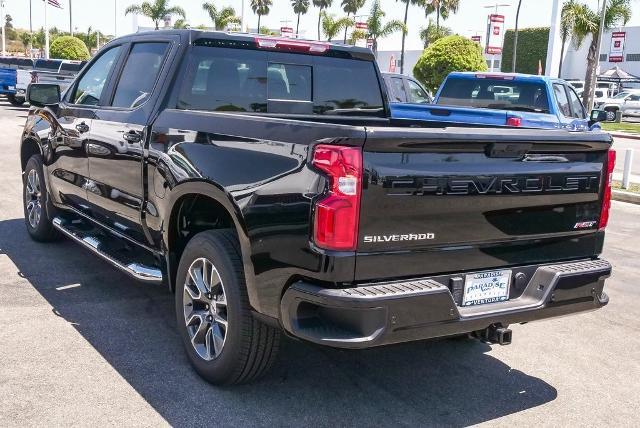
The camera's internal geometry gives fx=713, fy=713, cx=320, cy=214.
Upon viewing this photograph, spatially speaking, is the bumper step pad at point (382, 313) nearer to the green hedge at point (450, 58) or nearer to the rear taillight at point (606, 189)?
the rear taillight at point (606, 189)

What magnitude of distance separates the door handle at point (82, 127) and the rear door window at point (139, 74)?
36cm

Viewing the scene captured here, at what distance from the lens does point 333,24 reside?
57219mm

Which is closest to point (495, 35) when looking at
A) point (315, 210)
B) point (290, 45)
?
point (290, 45)

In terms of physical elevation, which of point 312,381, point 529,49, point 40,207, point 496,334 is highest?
point 529,49

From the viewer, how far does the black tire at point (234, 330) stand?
373cm

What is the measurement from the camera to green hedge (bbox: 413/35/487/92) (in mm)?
29344

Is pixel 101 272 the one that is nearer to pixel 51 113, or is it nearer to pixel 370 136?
pixel 51 113

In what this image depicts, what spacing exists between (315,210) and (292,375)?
4.61 ft

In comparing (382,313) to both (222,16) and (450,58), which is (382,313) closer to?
(450,58)

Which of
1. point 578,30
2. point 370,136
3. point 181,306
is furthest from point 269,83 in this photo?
point 578,30

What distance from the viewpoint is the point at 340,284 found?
323 centimetres

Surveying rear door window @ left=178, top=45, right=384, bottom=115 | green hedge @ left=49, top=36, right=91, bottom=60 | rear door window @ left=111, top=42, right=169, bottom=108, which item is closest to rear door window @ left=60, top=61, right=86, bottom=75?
green hedge @ left=49, top=36, right=91, bottom=60

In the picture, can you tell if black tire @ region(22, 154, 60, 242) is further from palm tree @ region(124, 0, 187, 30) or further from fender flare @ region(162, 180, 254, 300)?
palm tree @ region(124, 0, 187, 30)

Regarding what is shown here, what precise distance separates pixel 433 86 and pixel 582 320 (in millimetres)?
26636
